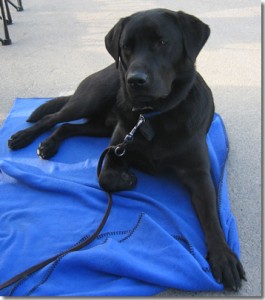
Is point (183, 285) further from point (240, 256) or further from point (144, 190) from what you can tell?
point (144, 190)

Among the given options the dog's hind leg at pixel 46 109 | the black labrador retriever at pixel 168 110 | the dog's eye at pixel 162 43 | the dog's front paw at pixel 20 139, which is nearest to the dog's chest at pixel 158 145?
the black labrador retriever at pixel 168 110

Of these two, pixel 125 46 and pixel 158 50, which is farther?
pixel 125 46

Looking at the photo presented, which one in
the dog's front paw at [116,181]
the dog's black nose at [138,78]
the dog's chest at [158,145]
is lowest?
the dog's front paw at [116,181]

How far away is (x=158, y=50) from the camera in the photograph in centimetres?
186

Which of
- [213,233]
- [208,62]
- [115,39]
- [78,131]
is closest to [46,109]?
[78,131]

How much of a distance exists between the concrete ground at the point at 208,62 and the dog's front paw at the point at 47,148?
80 centimetres

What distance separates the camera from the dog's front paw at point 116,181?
2082 millimetres

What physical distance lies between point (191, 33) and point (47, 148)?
3.66 ft

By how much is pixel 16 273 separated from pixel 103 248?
→ 36 centimetres

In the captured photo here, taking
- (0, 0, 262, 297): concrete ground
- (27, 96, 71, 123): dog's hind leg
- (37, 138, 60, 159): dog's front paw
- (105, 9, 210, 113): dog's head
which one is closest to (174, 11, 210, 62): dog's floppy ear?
(105, 9, 210, 113): dog's head

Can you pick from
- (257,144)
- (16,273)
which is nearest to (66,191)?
(16,273)

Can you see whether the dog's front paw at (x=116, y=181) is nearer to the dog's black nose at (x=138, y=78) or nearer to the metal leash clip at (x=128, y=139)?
the metal leash clip at (x=128, y=139)

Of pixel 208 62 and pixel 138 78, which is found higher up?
pixel 138 78

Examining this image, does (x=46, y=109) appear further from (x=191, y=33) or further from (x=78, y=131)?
(x=191, y=33)
